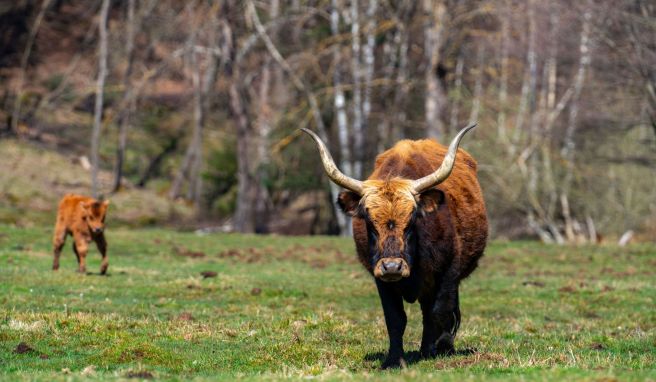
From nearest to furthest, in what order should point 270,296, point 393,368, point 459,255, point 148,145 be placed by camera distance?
1. point 393,368
2. point 459,255
3. point 270,296
4. point 148,145

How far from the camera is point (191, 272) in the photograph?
2083 cm

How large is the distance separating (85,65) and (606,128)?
119ft

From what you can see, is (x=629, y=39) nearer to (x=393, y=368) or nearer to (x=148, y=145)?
(x=393, y=368)

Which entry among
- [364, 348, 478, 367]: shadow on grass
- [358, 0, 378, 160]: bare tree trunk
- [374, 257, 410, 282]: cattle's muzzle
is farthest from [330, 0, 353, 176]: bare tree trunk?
[374, 257, 410, 282]: cattle's muzzle

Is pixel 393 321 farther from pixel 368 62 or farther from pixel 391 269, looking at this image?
pixel 368 62

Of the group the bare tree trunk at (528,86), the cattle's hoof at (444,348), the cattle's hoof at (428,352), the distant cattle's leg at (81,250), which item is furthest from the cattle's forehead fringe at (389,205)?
the bare tree trunk at (528,86)

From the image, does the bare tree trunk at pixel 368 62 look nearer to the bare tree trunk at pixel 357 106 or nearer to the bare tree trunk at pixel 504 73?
the bare tree trunk at pixel 357 106

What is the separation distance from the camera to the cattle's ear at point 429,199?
31.9 ft

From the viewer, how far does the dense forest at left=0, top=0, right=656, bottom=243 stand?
3322 centimetres

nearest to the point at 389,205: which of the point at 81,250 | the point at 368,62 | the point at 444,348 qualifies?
the point at 444,348

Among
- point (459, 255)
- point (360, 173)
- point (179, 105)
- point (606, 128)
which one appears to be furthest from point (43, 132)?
point (459, 255)

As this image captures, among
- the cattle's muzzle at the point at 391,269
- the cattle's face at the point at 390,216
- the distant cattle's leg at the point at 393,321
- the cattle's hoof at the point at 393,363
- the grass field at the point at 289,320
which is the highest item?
the cattle's face at the point at 390,216

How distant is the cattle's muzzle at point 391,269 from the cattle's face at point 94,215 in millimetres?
11081

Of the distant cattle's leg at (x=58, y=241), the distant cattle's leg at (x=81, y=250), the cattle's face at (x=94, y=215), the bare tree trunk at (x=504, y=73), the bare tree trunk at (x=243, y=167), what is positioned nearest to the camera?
the cattle's face at (x=94, y=215)
